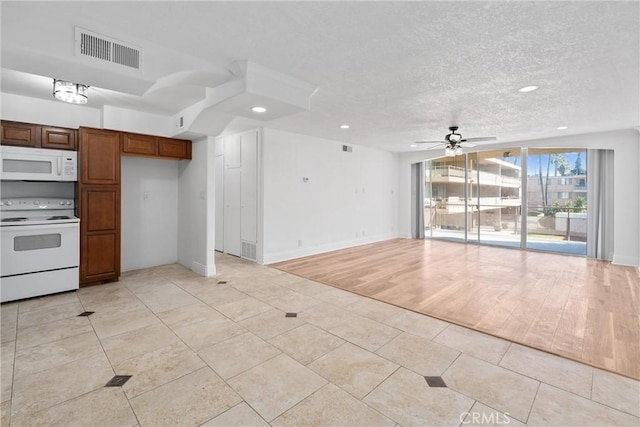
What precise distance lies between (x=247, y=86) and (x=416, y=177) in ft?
23.3

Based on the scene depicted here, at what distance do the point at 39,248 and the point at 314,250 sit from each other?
Answer: 4463mm

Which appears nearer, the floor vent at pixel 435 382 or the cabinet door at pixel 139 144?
the floor vent at pixel 435 382

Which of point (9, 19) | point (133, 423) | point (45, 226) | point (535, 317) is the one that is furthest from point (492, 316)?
point (45, 226)

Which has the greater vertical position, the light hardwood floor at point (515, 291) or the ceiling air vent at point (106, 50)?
the ceiling air vent at point (106, 50)

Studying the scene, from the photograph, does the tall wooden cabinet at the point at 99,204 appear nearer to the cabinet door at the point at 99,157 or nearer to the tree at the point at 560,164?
the cabinet door at the point at 99,157

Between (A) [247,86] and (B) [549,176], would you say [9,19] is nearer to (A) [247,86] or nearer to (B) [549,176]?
(A) [247,86]

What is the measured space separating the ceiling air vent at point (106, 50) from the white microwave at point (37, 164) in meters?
2.22

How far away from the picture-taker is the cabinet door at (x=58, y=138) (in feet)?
12.6

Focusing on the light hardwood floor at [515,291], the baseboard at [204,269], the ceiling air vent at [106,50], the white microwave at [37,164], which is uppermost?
the ceiling air vent at [106,50]

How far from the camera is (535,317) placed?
3.22 metres

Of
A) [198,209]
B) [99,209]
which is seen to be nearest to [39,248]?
[99,209]

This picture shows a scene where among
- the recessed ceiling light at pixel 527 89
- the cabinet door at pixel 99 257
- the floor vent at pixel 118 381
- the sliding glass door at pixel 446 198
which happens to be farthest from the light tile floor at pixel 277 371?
the sliding glass door at pixel 446 198

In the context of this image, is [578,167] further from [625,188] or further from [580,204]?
[625,188]

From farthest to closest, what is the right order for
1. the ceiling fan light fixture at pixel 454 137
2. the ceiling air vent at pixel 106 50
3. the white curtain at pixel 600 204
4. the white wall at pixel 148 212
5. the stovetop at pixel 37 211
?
the white curtain at pixel 600 204
the ceiling fan light fixture at pixel 454 137
the white wall at pixel 148 212
the stovetop at pixel 37 211
the ceiling air vent at pixel 106 50
